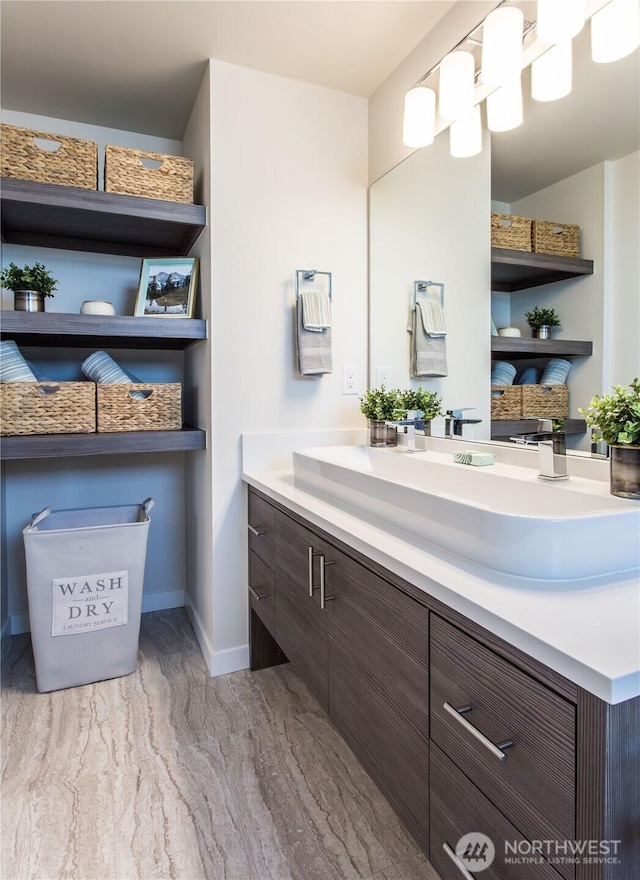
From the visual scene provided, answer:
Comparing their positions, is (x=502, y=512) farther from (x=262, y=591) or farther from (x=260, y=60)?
(x=260, y=60)

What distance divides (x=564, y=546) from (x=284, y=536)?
947 millimetres

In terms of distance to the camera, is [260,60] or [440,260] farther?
[260,60]

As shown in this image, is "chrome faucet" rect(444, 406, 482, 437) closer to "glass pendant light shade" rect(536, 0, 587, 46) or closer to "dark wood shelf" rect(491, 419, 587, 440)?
"dark wood shelf" rect(491, 419, 587, 440)

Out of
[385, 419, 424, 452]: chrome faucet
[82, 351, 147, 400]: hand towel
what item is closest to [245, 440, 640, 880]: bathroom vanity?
[385, 419, 424, 452]: chrome faucet

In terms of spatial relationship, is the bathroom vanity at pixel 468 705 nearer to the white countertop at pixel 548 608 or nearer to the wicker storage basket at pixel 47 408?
the white countertop at pixel 548 608

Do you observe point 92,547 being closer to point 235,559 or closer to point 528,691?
point 235,559

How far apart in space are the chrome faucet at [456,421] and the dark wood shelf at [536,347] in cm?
25

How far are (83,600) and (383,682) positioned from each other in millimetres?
1389

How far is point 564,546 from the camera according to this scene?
84 centimetres

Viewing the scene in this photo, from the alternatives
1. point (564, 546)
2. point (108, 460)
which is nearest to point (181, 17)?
point (108, 460)

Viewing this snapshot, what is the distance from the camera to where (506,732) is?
2.49 ft

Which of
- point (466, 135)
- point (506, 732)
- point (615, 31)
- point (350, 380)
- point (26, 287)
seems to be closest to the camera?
point (506, 732)

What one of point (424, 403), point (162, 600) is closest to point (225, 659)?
point (162, 600)

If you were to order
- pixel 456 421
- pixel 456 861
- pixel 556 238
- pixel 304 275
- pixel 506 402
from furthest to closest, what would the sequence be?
pixel 304 275 < pixel 456 421 < pixel 506 402 < pixel 556 238 < pixel 456 861
